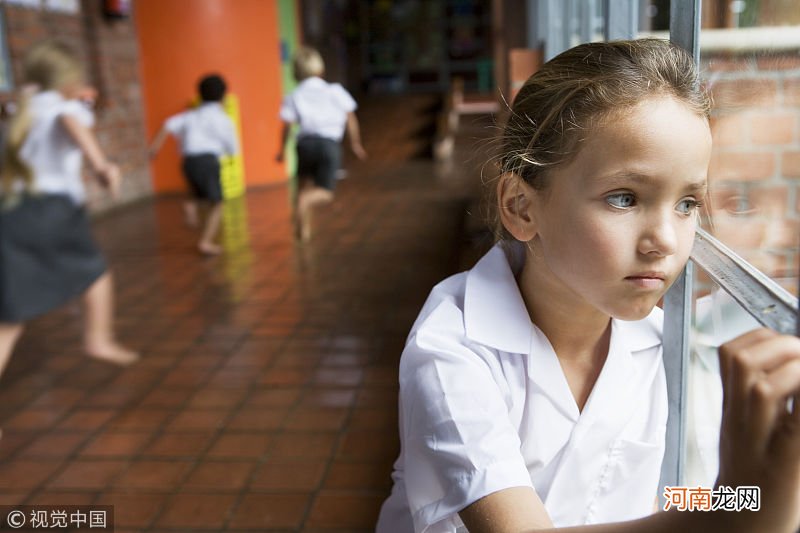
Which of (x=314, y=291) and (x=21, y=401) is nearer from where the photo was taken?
(x=21, y=401)

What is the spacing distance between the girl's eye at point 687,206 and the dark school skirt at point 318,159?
16.9 ft

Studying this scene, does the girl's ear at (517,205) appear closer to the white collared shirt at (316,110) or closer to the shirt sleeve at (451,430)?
the shirt sleeve at (451,430)

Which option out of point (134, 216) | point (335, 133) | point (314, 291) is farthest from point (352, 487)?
point (134, 216)

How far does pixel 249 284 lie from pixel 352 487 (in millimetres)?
2541

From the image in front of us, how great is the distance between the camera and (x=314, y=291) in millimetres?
4578

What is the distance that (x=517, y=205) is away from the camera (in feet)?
3.15

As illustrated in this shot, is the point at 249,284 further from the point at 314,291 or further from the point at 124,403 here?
the point at 124,403

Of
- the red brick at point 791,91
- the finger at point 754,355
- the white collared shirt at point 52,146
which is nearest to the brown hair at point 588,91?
the red brick at point 791,91

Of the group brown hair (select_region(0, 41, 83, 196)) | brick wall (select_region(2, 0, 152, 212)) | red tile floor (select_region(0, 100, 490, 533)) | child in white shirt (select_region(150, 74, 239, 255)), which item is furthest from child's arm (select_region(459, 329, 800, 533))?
brick wall (select_region(2, 0, 152, 212))

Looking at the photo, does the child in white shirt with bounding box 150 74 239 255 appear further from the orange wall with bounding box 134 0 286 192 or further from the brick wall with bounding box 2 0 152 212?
the orange wall with bounding box 134 0 286 192

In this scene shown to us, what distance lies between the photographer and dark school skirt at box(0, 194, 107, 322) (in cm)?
321

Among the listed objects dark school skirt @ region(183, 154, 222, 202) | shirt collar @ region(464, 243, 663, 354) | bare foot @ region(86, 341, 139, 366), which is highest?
shirt collar @ region(464, 243, 663, 354)

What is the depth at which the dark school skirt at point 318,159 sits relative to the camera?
587 cm

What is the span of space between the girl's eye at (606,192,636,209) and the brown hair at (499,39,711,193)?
7 cm
